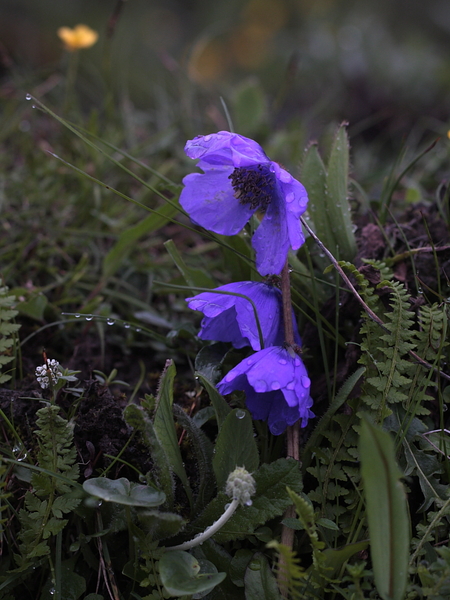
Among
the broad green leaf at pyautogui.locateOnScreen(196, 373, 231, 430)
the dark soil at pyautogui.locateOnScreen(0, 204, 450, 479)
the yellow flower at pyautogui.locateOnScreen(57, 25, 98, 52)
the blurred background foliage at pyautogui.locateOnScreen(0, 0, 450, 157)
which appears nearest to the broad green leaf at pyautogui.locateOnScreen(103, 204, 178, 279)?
the dark soil at pyautogui.locateOnScreen(0, 204, 450, 479)

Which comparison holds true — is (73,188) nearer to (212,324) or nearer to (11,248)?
(11,248)

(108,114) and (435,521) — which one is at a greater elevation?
(108,114)

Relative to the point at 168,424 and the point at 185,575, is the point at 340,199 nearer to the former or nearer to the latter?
the point at 168,424

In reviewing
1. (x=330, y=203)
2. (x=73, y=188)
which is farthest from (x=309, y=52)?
(x=330, y=203)

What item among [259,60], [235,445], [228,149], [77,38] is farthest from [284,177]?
[259,60]

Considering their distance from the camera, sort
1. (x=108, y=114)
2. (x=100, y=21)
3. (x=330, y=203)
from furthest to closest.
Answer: (x=100, y=21) → (x=108, y=114) → (x=330, y=203)

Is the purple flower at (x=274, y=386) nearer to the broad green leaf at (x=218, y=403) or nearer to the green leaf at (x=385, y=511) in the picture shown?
the broad green leaf at (x=218, y=403)

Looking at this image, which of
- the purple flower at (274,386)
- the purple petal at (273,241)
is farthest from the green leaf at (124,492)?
the purple petal at (273,241)
